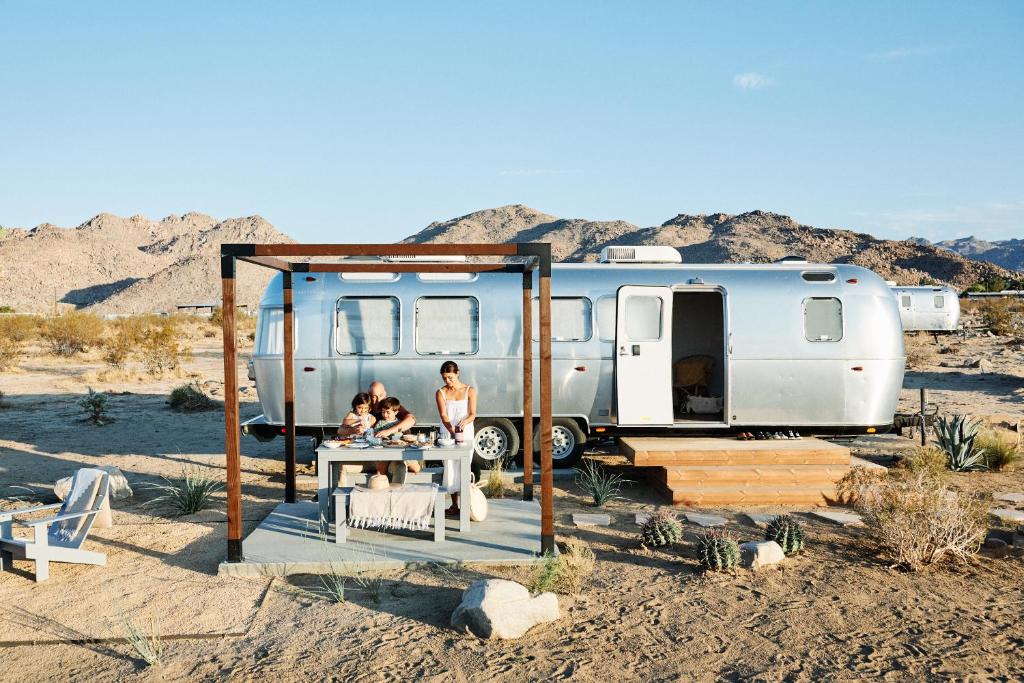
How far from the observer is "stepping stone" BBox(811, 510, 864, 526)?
25.7 ft

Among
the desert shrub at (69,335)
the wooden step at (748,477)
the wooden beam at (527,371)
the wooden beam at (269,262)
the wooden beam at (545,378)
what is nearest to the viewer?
the wooden beam at (545,378)

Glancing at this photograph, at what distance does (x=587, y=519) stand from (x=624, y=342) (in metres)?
2.72

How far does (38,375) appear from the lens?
21984mm

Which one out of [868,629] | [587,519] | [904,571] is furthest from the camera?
[587,519]

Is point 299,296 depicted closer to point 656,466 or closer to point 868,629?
point 656,466

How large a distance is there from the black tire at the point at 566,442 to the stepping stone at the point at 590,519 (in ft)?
6.95

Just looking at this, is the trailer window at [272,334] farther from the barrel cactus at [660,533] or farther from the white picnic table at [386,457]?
the barrel cactus at [660,533]

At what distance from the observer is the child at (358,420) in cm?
773

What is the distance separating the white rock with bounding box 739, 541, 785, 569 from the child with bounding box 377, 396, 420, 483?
2929mm

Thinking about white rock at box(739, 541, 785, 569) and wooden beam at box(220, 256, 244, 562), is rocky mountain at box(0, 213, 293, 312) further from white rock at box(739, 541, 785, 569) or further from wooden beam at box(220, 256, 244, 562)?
white rock at box(739, 541, 785, 569)

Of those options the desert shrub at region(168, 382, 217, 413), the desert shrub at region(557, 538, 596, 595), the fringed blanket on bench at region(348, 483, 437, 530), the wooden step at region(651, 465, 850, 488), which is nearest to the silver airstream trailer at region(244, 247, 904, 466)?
the wooden step at region(651, 465, 850, 488)

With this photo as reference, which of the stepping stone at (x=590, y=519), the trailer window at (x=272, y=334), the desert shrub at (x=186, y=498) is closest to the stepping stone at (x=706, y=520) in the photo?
the stepping stone at (x=590, y=519)

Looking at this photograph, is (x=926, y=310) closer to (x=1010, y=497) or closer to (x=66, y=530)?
(x=1010, y=497)

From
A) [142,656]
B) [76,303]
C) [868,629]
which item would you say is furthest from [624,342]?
[76,303]
